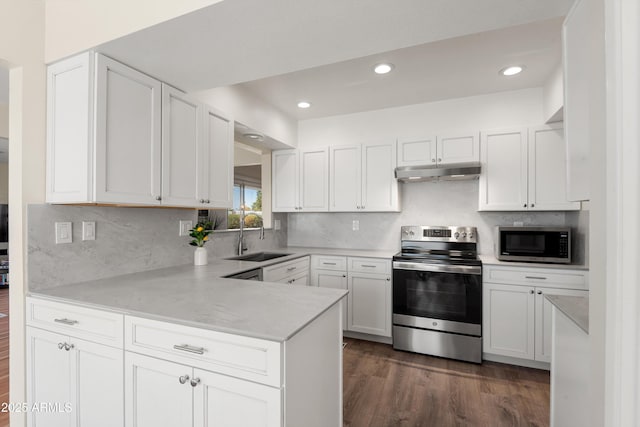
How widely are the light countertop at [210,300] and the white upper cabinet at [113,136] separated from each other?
1.59 ft

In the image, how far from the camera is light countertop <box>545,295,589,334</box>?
105cm

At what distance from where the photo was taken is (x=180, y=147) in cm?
208

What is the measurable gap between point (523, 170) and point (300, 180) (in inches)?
91.9

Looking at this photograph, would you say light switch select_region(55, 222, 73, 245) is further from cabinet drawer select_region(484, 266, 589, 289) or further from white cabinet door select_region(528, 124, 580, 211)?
white cabinet door select_region(528, 124, 580, 211)

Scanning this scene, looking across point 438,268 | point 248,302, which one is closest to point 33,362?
point 248,302

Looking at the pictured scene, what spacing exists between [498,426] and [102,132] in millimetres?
2897

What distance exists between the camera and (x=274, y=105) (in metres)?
3.34

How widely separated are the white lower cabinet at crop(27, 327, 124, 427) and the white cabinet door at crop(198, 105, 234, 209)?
3.71ft

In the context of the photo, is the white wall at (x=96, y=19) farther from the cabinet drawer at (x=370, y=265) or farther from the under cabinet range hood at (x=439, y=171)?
the cabinet drawer at (x=370, y=265)

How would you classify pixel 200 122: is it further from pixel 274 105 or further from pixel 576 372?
pixel 576 372

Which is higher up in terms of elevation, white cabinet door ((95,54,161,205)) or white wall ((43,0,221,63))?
white wall ((43,0,221,63))

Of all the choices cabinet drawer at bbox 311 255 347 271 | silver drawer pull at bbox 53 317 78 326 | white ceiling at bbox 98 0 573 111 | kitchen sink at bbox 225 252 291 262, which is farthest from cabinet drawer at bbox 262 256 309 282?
white ceiling at bbox 98 0 573 111

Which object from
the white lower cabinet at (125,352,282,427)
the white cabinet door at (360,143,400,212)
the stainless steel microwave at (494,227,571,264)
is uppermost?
the white cabinet door at (360,143,400,212)

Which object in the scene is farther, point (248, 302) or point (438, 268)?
point (438, 268)
